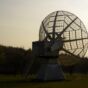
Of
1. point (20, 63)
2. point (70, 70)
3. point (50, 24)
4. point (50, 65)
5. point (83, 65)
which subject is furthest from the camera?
point (83, 65)

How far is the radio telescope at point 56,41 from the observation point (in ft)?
162

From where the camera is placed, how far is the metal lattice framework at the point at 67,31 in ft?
169

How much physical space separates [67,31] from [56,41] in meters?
3.20

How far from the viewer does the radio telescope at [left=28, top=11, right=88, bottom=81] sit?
1943 inches

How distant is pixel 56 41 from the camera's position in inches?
1956

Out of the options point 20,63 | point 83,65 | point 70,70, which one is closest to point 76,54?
point 20,63

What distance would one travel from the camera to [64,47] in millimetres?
50969

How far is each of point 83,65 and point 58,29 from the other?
5604 cm

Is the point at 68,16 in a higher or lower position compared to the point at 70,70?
higher

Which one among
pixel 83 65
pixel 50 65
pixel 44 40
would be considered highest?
pixel 44 40

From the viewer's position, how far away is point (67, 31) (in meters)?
52.1

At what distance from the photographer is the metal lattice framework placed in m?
51.4

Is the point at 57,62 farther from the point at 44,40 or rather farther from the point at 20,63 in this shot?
the point at 20,63

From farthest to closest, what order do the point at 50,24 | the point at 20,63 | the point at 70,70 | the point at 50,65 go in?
1. the point at 70,70
2. the point at 20,63
3. the point at 50,24
4. the point at 50,65
